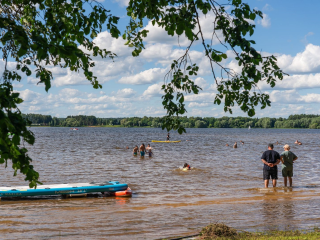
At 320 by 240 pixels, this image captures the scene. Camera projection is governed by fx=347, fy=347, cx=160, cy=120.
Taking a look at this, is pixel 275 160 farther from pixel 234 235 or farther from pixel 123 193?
pixel 234 235

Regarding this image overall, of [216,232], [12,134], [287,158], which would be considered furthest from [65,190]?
[12,134]

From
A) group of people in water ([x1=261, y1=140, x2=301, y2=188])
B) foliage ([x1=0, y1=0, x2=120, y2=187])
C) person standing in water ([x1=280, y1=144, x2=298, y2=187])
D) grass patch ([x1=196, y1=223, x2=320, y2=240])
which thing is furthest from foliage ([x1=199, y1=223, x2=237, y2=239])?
person standing in water ([x1=280, y1=144, x2=298, y2=187])

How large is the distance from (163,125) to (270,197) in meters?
10.5

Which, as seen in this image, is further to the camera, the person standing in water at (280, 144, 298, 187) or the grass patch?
the person standing in water at (280, 144, 298, 187)

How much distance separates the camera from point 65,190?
15250 mm

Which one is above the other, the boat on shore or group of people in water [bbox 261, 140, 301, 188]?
group of people in water [bbox 261, 140, 301, 188]

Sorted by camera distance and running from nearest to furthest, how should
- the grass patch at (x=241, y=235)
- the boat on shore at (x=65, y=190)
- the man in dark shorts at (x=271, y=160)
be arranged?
the grass patch at (x=241, y=235)
the boat on shore at (x=65, y=190)
the man in dark shorts at (x=271, y=160)

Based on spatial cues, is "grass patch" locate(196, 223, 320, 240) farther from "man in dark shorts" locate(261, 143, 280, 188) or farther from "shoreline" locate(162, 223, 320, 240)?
"man in dark shorts" locate(261, 143, 280, 188)

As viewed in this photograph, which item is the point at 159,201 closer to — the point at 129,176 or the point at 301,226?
the point at 301,226

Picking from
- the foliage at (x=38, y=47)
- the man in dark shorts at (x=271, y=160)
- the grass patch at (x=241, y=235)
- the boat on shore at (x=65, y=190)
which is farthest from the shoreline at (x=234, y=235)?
the boat on shore at (x=65, y=190)

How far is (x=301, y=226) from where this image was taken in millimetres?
9672

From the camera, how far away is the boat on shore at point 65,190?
48.6 feet

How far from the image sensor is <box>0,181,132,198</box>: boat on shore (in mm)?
14823

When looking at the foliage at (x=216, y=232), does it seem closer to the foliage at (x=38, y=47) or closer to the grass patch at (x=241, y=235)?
the grass patch at (x=241, y=235)
